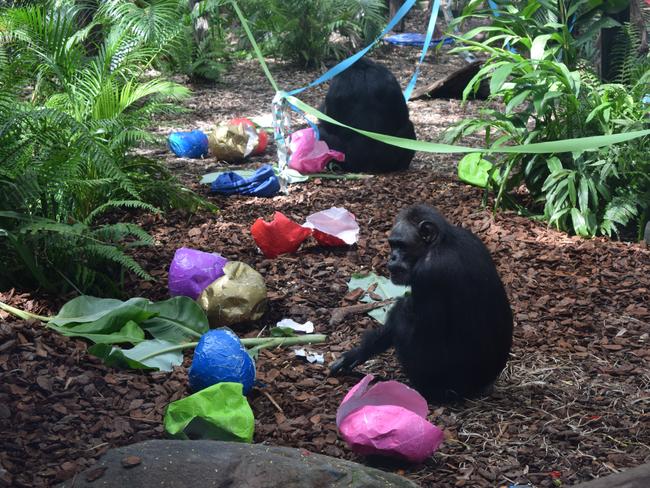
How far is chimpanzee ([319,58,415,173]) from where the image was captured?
8.52 meters

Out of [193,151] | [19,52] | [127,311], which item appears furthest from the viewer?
[193,151]

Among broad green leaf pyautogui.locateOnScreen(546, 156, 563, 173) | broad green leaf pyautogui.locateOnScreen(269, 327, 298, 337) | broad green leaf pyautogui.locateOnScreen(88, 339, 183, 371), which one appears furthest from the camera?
broad green leaf pyautogui.locateOnScreen(546, 156, 563, 173)

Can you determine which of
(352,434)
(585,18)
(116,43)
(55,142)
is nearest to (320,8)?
(585,18)

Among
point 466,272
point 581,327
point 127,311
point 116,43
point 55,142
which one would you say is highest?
point 116,43

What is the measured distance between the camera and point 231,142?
28.1 feet

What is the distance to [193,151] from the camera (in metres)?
8.84

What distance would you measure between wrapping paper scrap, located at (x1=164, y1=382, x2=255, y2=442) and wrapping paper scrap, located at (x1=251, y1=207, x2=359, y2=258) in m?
2.51

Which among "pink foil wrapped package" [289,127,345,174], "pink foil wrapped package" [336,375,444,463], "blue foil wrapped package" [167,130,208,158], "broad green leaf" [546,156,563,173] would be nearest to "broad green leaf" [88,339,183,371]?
"pink foil wrapped package" [336,375,444,463]

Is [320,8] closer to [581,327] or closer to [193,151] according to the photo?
[193,151]

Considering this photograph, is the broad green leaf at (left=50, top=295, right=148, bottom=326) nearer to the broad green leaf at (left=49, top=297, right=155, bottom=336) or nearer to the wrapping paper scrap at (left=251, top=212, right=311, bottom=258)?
the broad green leaf at (left=49, top=297, right=155, bottom=336)

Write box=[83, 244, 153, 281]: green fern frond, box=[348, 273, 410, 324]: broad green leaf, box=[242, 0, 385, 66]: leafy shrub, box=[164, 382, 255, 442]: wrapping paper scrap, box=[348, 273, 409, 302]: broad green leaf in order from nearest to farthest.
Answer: box=[164, 382, 255, 442]: wrapping paper scrap < box=[83, 244, 153, 281]: green fern frond < box=[348, 273, 410, 324]: broad green leaf < box=[348, 273, 409, 302]: broad green leaf < box=[242, 0, 385, 66]: leafy shrub

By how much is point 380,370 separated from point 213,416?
4.79ft

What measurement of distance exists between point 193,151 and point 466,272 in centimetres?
510

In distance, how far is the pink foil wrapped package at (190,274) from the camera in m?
5.22
